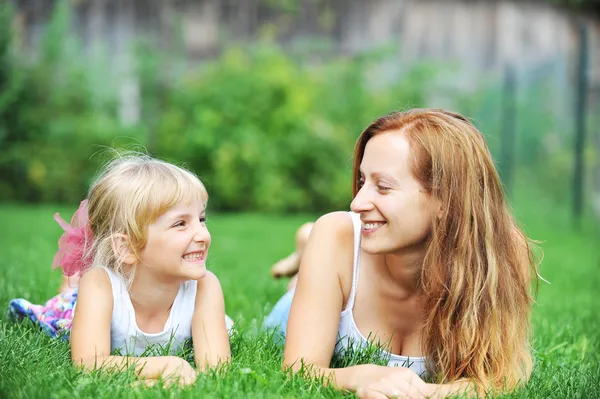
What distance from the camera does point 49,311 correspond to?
317 centimetres

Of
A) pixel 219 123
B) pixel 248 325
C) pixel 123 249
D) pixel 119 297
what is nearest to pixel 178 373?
pixel 119 297

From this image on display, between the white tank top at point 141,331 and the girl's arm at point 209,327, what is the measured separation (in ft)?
0.15

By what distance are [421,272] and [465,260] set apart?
0.48 ft

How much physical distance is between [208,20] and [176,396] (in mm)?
9853

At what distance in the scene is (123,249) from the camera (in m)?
2.74

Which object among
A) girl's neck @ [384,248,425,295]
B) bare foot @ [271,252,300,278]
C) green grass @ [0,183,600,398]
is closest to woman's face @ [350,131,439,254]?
girl's neck @ [384,248,425,295]

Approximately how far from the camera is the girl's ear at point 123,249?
2.72 m

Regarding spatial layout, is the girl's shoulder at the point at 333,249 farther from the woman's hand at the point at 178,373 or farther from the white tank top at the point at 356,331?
the woman's hand at the point at 178,373

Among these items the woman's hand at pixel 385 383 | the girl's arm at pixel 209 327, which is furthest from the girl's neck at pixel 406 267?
the girl's arm at pixel 209 327

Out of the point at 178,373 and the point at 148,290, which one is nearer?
the point at 178,373

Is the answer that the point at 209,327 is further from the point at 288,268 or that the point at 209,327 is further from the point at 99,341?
the point at 288,268

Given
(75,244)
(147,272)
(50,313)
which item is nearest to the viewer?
(147,272)

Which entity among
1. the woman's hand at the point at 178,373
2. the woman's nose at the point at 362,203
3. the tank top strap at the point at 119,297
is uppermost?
the woman's nose at the point at 362,203

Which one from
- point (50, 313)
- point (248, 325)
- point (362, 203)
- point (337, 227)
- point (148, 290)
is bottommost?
point (248, 325)
